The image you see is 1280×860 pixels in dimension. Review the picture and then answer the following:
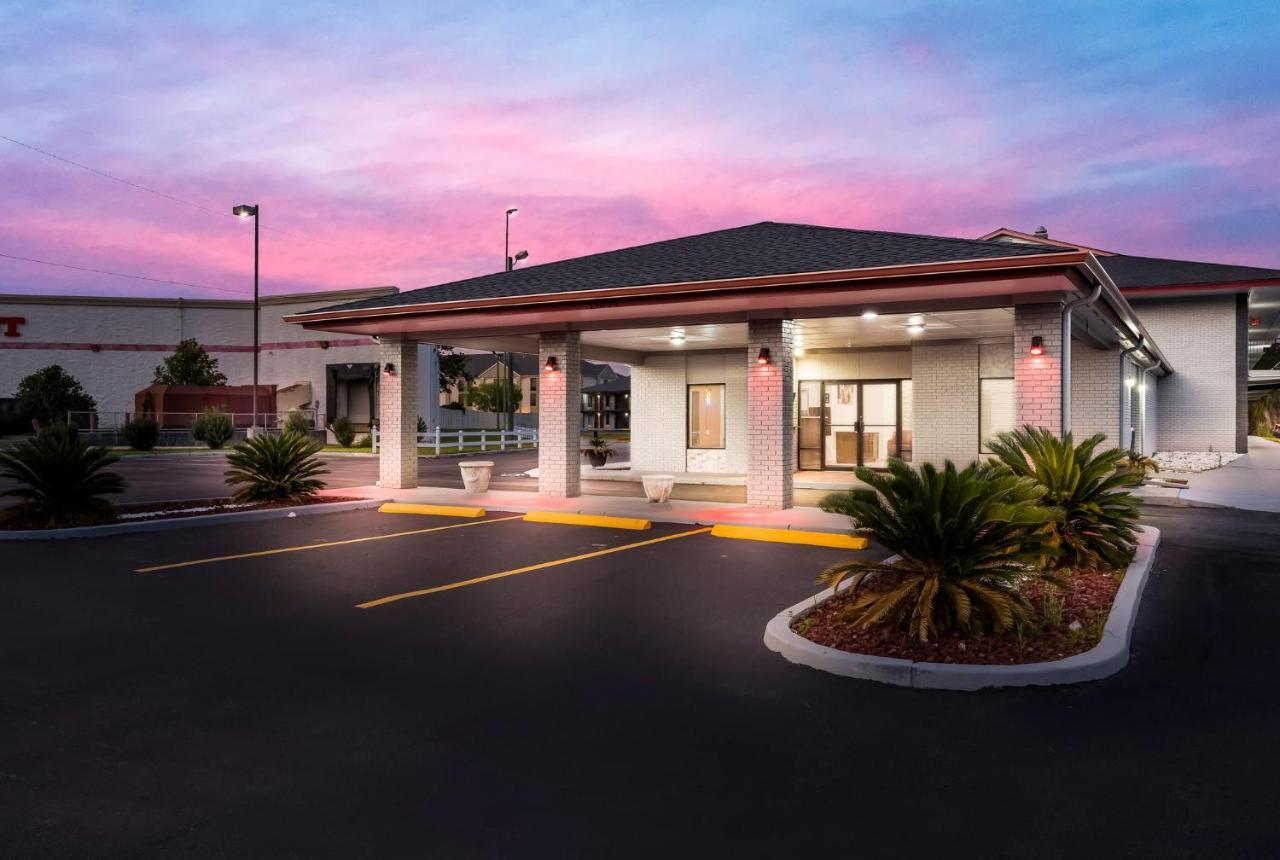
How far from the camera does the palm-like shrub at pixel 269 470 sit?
16.9 meters

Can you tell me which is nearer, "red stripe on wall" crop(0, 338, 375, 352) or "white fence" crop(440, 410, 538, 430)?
"red stripe on wall" crop(0, 338, 375, 352)

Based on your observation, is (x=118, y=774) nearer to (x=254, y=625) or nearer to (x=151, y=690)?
(x=151, y=690)

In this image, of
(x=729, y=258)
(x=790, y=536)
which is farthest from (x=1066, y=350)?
(x=729, y=258)

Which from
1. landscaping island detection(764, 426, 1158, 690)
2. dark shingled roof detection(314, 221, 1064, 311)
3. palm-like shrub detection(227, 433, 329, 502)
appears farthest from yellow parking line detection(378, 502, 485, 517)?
landscaping island detection(764, 426, 1158, 690)

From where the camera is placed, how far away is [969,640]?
6.76m

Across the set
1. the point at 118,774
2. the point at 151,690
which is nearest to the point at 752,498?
the point at 151,690

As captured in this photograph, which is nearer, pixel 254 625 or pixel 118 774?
pixel 118 774

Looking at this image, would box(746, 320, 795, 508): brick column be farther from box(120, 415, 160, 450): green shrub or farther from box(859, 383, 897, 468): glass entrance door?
box(120, 415, 160, 450): green shrub

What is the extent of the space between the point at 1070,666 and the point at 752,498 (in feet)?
34.3

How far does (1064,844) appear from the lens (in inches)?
152

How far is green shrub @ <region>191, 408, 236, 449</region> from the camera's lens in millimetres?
40438

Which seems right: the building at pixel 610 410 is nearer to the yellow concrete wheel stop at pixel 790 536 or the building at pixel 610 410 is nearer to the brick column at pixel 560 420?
the brick column at pixel 560 420

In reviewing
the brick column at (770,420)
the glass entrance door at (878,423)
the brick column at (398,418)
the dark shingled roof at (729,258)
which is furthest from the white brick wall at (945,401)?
the brick column at (398,418)

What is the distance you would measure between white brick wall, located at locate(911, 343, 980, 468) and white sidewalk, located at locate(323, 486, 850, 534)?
28.2 ft
